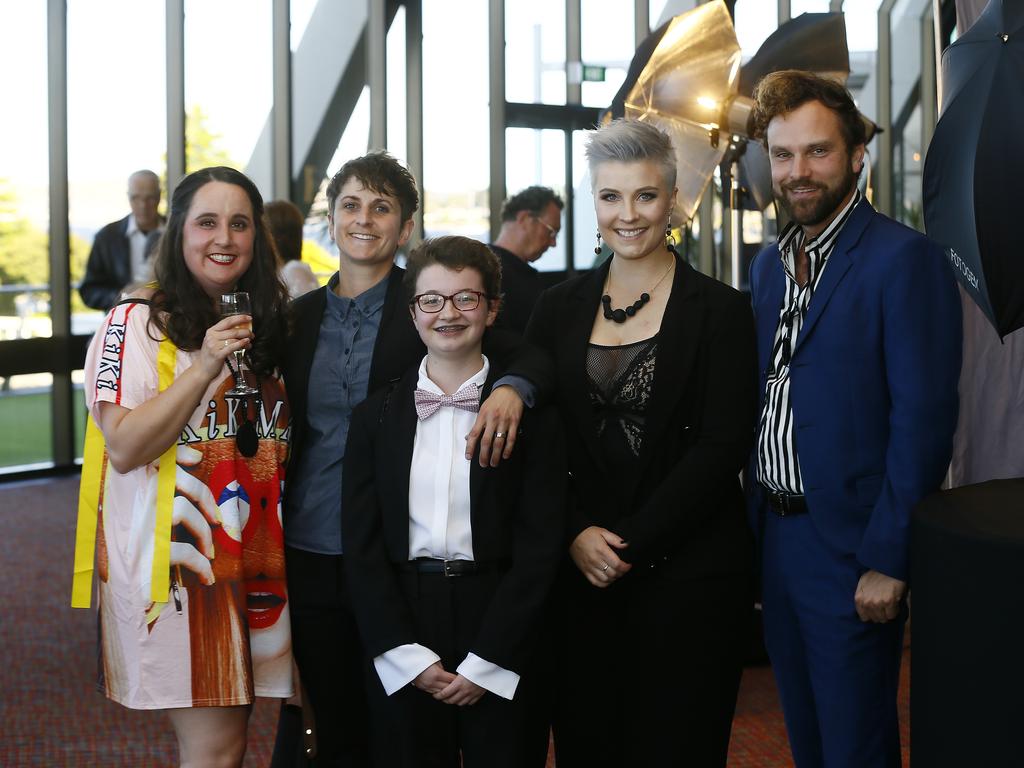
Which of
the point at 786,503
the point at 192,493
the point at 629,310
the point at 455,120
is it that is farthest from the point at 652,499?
the point at 455,120

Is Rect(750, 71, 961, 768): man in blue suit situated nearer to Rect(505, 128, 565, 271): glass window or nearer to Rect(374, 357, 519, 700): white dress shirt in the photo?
Rect(374, 357, 519, 700): white dress shirt

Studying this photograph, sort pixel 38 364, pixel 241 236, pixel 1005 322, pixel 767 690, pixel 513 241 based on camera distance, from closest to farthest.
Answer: pixel 1005 322
pixel 241 236
pixel 767 690
pixel 513 241
pixel 38 364

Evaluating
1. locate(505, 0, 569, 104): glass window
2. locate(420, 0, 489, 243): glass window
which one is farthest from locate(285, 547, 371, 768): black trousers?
locate(505, 0, 569, 104): glass window

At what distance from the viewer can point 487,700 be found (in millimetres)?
2113

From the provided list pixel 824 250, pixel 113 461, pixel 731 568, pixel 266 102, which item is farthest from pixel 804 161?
pixel 266 102

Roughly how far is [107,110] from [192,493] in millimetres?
6142

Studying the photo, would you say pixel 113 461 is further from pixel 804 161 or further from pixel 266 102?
pixel 266 102

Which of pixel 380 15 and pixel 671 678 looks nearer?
pixel 671 678

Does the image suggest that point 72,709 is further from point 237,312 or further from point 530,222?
point 530,222

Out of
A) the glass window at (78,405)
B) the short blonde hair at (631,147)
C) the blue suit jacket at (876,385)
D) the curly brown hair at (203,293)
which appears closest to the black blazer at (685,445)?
the blue suit jacket at (876,385)

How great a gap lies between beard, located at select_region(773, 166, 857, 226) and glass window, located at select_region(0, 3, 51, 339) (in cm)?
645

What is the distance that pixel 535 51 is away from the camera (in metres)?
8.92

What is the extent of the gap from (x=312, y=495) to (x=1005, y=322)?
1.31 metres

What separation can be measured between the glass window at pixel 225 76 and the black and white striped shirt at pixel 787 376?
20.5ft
